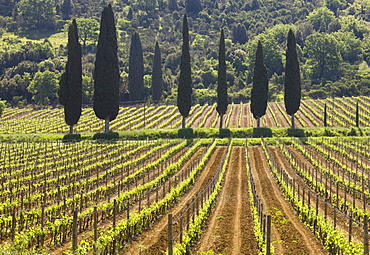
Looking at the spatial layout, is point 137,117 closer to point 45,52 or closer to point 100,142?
point 100,142

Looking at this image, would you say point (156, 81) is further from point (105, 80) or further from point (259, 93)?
point (259, 93)

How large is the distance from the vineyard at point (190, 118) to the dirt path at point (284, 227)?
3912 centimetres

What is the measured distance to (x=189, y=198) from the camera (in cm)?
2553

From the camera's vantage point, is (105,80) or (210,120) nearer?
(105,80)

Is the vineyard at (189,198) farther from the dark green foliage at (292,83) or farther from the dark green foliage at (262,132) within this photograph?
the dark green foliage at (292,83)

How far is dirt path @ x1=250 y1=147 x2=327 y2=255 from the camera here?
1622cm

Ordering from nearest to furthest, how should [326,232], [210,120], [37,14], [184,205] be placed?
[326,232], [184,205], [210,120], [37,14]

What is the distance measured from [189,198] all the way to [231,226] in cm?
680

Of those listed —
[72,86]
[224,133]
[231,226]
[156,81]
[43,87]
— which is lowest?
[231,226]

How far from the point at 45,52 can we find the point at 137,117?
67306 millimetres

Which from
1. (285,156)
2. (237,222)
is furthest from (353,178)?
(237,222)

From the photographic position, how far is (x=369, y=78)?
350ft

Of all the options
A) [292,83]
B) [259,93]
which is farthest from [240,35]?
[259,93]

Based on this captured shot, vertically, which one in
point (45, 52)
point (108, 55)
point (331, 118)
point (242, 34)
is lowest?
point (331, 118)
